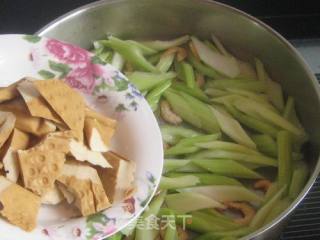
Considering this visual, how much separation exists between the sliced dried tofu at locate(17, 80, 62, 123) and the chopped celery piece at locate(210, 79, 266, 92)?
42 cm

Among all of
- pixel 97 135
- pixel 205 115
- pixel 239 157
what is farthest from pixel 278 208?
pixel 97 135

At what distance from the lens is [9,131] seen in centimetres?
81

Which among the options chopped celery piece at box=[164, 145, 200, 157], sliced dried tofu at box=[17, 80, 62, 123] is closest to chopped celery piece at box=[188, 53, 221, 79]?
chopped celery piece at box=[164, 145, 200, 157]

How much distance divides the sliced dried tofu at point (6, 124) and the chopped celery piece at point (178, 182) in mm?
298

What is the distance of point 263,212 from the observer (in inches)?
37.4

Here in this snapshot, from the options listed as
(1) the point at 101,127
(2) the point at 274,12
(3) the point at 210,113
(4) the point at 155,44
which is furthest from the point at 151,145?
(2) the point at 274,12

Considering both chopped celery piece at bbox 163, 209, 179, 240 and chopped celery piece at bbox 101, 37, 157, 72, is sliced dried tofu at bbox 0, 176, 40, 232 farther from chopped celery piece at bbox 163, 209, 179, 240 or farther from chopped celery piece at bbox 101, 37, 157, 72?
chopped celery piece at bbox 101, 37, 157, 72

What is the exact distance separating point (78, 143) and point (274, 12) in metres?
0.70

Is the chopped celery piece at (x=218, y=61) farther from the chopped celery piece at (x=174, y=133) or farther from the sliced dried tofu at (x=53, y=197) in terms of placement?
the sliced dried tofu at (x=53, y=197)

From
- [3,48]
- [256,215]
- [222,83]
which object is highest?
[3,48]

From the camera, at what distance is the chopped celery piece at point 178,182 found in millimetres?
976

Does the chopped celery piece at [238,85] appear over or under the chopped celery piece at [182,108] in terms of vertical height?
over

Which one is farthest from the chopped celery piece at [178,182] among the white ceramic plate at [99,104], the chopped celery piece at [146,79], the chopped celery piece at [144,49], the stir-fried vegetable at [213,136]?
the chopped celery piece at [144,49]

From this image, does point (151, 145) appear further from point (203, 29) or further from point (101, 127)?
point (203, 29)
